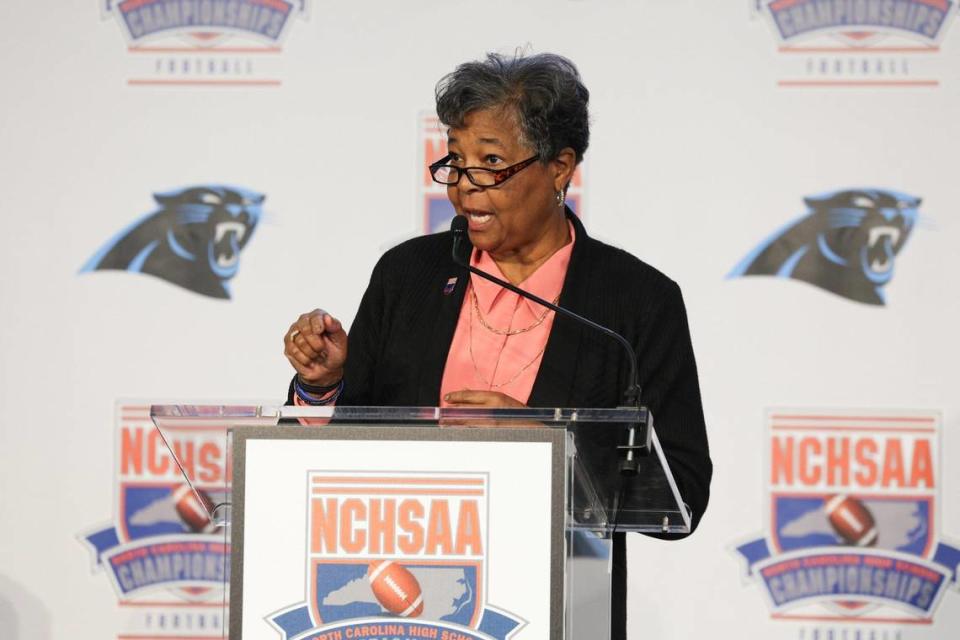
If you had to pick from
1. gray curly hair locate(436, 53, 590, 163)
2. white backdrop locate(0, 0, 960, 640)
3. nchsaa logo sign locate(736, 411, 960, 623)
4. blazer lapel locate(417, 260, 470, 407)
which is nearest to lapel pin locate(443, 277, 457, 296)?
blazer lapel locate(417, 260, 470, 407)

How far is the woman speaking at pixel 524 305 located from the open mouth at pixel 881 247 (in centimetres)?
115

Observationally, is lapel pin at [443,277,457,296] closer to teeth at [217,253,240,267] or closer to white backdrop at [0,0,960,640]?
white backdrop at [0,0,960,640]

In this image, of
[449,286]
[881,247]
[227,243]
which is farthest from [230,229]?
[881,247]

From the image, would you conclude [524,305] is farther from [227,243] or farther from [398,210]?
[227,243]

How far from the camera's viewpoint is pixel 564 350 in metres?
1.98

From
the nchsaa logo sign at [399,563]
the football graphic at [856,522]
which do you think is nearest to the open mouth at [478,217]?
the nchsaa logo sign at [399,563]

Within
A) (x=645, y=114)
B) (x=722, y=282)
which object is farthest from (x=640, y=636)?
(x=645, y=114)

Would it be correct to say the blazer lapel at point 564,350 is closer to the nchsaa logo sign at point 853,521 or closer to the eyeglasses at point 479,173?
the eyeglasses at point 479,173

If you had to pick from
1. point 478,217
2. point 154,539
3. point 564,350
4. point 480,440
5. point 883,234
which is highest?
point 883,234

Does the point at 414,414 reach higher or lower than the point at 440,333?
lower

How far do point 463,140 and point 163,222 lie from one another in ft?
4.89

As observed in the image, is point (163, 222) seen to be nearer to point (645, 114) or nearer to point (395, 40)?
point (395, 40)

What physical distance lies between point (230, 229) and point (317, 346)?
5.28ft

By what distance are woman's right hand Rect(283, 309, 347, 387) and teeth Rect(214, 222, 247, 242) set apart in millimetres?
1523
